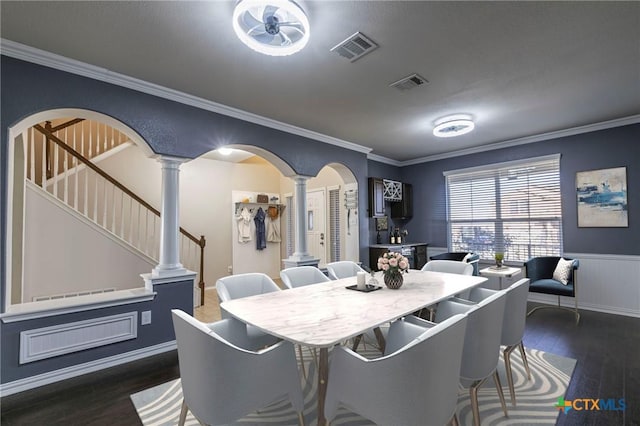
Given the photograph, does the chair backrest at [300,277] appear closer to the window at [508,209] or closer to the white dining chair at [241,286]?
the white dining chair at [241,286]

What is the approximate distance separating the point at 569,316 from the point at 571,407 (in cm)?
251

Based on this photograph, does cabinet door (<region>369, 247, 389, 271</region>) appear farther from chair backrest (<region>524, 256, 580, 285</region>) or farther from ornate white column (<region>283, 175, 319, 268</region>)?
chair backrest (<region>524, 256, 580, 285</region>)

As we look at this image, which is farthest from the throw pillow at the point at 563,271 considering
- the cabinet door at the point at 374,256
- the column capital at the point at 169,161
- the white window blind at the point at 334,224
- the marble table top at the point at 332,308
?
the column capital at the point at 169,161

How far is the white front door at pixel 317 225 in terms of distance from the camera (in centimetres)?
636

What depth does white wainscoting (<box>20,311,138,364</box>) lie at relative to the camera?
236cm

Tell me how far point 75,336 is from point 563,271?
5.49m

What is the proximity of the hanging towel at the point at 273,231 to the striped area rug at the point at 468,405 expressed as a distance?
4453 millimetres

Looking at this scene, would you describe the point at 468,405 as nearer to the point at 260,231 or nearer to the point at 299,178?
the point at 299,178

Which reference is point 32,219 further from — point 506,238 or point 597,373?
point 506,238

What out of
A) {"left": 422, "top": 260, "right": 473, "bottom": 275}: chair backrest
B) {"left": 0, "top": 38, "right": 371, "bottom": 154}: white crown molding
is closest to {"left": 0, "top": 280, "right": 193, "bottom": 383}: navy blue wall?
{"left": 0, "top": 38, "right": 371, "bottom": 154}: white crown molding

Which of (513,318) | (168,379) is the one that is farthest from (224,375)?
(513,318)

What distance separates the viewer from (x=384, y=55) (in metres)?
2.43

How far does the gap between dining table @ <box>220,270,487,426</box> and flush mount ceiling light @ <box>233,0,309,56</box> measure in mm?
1708

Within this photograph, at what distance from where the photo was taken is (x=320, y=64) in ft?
8.38
